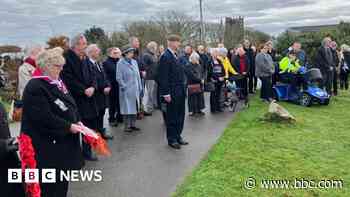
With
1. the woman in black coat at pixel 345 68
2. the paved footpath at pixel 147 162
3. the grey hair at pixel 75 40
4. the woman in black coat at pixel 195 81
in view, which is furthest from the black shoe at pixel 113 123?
the woman in black coat at pixel 345 68

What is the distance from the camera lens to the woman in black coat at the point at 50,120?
3.94 meters

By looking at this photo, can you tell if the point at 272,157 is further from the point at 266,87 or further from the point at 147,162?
the point at 266,87

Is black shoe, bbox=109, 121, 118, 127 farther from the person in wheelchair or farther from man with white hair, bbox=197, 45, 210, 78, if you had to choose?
the person in wheelchair

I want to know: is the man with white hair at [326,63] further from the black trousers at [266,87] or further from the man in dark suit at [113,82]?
the man in dark suit at [113,82]

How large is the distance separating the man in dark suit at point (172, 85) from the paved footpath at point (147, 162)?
58 cm

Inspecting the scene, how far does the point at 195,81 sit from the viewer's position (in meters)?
10.8

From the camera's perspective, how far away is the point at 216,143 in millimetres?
8117

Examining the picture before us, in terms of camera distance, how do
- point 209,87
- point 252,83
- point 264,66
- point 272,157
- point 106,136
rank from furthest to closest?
point 252,83 → point 264,66 → point 209,87 → point 106,136 → point 272,157

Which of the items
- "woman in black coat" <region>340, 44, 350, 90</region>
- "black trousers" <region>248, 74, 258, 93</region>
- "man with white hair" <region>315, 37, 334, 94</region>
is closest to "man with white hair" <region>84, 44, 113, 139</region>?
"black trousers" <region>248, 74, 258, 93</region>

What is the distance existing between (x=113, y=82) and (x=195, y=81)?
2262 millimetres

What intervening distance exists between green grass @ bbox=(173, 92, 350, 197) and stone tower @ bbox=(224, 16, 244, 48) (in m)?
21.6

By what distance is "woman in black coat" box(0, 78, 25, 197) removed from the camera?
3924 millimetres

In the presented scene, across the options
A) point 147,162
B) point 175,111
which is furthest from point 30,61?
point 175,111

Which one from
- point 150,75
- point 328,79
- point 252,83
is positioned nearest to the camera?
point 150,75
